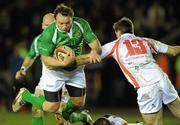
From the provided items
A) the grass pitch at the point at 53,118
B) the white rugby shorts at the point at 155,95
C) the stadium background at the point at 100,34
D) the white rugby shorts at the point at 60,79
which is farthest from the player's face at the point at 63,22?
the stadium background at the point at 100,34

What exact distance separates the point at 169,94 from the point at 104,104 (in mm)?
7096

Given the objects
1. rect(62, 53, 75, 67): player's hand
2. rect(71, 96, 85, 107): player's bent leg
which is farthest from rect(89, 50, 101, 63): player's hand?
rect(71, 96, 85, 107): player's bent leg

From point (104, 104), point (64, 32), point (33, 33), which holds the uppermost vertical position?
point (64, 32)

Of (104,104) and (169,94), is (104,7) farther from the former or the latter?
(169,94)

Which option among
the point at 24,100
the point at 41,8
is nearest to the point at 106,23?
the point at 41,8

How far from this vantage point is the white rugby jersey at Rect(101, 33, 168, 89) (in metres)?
9.14

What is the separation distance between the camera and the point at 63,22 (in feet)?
30.4

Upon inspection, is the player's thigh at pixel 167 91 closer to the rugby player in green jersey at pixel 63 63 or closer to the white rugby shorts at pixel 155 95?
the white rugby shorts at pixel 155 95

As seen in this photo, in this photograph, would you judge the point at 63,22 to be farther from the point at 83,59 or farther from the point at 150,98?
the point at 150,98

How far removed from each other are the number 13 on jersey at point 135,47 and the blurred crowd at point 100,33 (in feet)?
21.7

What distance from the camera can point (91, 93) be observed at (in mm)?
16594

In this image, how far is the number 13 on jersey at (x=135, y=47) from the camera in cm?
916

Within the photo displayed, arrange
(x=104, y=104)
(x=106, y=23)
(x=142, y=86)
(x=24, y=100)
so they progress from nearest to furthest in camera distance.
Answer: (x=142, y=86) → (x=24, y=100) → (x=104, y=104) → (x=106, y=23)

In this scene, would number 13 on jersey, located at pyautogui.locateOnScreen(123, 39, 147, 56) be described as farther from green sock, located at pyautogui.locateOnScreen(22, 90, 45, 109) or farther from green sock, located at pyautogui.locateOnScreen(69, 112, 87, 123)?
green sock, located at pyautogui.locateOnScreen(22, 90, 45, 109)
